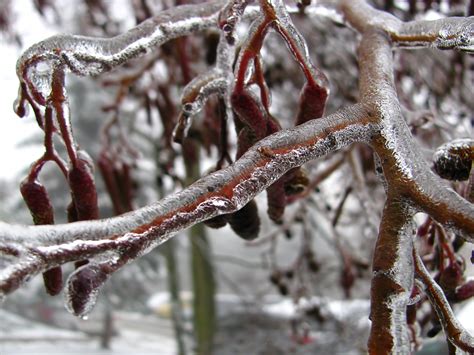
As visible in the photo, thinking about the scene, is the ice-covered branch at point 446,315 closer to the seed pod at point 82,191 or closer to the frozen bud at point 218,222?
the frozen bud at point 218,222

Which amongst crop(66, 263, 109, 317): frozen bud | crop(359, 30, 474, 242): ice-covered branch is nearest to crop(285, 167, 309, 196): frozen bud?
crop(359, 30, 474, 242): ice-covered branch

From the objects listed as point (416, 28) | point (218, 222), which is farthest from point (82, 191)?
point (416, 28)

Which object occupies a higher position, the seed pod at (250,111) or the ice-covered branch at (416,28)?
the ice-covered branch at (416,28)

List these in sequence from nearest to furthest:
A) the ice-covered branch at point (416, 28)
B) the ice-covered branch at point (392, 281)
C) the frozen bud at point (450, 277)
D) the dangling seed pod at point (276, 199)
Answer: the ice-covered branch at point (392, 281)
the ice-covered branch at point (416, 28)
the dangling seed pod at point (276, 199)
the frozen bud at point (450, 277)

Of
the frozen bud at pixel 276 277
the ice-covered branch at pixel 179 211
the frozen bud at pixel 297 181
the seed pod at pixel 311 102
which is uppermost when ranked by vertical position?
the seed pod at pixel 311 102

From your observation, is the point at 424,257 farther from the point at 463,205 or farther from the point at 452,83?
the point at 452,83

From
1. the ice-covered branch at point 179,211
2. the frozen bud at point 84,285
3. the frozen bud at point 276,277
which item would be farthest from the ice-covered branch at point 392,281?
the frozen bud at point 276,277

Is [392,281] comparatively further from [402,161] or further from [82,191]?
[82,191]
